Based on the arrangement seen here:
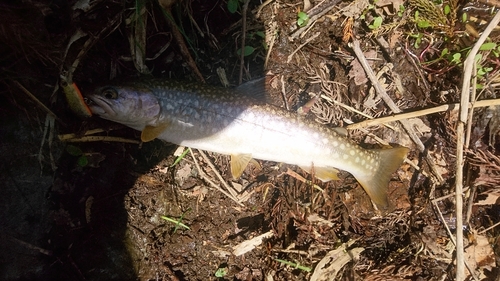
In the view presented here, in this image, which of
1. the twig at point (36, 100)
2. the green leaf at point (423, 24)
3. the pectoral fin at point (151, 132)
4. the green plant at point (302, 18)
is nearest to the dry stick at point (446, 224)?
the green leaf at point (423, 24)

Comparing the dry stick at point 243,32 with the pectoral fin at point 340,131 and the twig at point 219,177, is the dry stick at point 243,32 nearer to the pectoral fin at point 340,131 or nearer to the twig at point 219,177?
the twig at point 219,177

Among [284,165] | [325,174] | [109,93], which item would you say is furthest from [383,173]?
[109,93]

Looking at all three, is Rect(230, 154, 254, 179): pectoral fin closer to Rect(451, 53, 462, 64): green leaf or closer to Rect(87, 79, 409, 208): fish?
Rect(87, 79, 409, 208): fish

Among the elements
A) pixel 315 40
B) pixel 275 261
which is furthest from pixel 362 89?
pixel 275 261

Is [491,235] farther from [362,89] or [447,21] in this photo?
[447,21]

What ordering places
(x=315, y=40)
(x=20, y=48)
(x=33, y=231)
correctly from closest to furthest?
1. (x=20, y=48)
2. (x=33, y=231)
3. (x=315, y=40)

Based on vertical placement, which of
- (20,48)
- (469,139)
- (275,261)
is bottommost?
(275,261)

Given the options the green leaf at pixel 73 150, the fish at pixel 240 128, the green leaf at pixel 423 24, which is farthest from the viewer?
the green leaf at pixel 423 24
